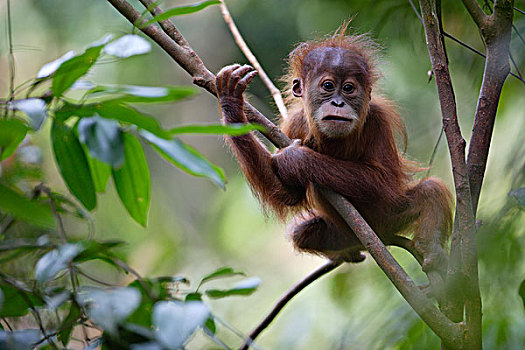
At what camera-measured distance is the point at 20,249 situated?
6.53 feet

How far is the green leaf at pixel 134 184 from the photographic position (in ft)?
4.97

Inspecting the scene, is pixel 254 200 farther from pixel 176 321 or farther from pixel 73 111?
pixel 73 111

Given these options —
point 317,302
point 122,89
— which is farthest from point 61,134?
point 317,302

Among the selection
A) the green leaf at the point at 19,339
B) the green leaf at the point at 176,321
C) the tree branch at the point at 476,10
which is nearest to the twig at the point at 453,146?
the tree branch at the point at 476,10

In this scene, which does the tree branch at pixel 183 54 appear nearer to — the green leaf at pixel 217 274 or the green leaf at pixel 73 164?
the green leaf at pixel 217 274

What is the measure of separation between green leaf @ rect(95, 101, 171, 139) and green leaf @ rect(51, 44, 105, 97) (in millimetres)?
102

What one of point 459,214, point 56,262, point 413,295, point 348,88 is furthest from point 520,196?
point 56,262

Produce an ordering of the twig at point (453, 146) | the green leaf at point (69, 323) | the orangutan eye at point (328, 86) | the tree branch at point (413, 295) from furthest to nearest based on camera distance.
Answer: the orangutan eye at point (328, 86)
the twig at point (453, 146)
the tree branch at point (413, 295)
the green leaf at point (69, 323)

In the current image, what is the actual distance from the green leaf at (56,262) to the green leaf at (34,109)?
1.52 feet

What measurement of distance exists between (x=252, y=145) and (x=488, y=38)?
5.05ft

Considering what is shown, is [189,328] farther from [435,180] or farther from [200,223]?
[200,223]

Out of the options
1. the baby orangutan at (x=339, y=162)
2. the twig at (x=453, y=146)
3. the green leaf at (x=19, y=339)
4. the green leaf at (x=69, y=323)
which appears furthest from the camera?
the baby orangutan at (x=339, y=162)

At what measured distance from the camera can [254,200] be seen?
9734mm

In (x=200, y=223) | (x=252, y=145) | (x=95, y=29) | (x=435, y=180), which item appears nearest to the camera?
(x=252, y=145)
